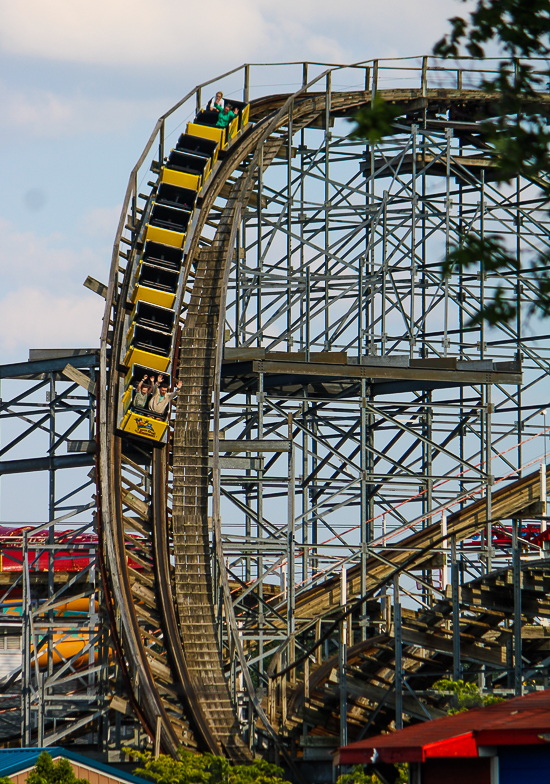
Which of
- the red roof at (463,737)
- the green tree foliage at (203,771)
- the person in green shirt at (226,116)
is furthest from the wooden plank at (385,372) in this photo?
the red roof at (463,737)

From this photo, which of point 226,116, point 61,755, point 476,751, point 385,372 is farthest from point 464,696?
point 226,116

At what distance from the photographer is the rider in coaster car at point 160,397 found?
23.5 meters

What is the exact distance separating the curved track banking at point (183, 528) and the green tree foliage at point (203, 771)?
1065 millimetres

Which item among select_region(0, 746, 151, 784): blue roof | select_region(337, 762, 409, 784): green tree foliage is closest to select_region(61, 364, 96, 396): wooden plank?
select_region(0, 746, 151, 784): blue roof

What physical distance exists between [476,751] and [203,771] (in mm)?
8449

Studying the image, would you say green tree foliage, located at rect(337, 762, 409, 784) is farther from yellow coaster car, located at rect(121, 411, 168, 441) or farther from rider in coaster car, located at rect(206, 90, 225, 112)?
rider in coaster car, located at rect(206, 90, 225, 112)

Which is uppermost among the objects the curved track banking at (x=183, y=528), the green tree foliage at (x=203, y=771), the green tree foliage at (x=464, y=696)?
the curved track banking at (x=183, y=528)

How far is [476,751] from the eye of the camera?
10.7 metres

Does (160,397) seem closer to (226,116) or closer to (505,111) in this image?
(226,116)

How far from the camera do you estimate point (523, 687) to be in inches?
734

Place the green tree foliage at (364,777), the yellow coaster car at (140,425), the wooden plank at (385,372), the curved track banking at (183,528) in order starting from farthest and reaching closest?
the wooden plank at (385,372), the yellow coaster car at (140,425), the curved track banking at (183,528), the green tree foliage at (364,777)

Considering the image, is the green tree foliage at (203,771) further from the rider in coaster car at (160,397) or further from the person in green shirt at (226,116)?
the person in green shirt at (226,116)

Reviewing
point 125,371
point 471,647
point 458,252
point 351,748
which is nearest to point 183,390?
point 125,371

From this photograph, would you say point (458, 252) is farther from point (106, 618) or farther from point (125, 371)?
point (125, 371)
